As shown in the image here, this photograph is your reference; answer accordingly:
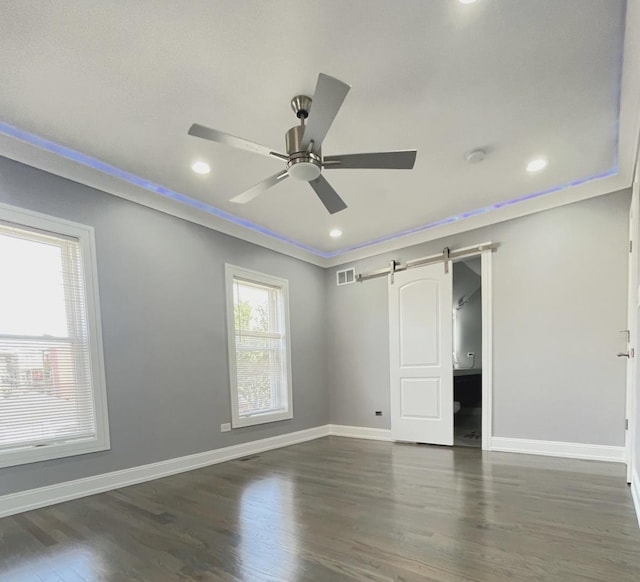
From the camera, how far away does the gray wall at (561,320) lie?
3.41 metres

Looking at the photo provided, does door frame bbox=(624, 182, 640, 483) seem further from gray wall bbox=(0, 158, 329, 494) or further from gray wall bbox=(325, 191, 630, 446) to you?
gray wall bbox=(0, 158, 329, 494)

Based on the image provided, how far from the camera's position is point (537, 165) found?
3.15 m

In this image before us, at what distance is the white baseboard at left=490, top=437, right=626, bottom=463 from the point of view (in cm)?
335

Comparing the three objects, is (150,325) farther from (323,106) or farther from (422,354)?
(422,354)

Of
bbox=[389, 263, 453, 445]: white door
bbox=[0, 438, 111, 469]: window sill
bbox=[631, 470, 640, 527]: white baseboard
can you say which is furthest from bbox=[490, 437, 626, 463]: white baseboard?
bbox=[0, 438, 111, 469]: window sill

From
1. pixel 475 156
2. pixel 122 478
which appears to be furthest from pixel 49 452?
pixel 475 156

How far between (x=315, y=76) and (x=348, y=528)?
2.75m

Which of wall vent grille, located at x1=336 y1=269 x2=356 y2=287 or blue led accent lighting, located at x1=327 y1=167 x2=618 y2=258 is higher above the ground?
blue led accent lighting, located at x1=327 y1=167 x2=618 y2=258

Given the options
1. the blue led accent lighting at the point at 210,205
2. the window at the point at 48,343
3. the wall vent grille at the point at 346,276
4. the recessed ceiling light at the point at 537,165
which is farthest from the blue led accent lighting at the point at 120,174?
the recessed ceiling light at the point at 537,165

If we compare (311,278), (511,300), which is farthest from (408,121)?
(311,278)

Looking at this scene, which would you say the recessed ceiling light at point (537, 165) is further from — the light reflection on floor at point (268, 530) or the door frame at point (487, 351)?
the light reflection on floor at point (268, 530)

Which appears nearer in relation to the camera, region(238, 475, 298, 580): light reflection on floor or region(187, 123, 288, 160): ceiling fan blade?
region(238, 475, 298, 580): light reflection on floor

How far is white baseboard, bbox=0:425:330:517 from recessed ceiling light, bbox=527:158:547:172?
13.4ft

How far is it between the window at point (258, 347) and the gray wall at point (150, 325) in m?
0.13
